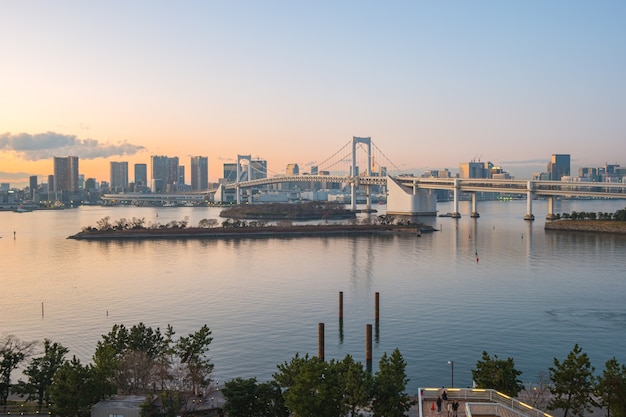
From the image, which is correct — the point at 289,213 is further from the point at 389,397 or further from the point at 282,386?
the point at 389,397

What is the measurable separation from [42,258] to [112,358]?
13.4 metres

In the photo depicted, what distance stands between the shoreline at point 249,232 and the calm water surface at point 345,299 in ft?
11.8

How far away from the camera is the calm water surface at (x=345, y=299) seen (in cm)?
843

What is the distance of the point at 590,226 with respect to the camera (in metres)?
25.5

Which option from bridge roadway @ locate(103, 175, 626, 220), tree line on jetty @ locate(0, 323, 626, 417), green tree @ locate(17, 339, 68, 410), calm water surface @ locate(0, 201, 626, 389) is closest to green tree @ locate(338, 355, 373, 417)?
tree line on jetty @ locate(0, 323, 626, 417)

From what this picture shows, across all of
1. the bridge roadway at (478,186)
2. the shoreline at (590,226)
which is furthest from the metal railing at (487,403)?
the bridge roadway at (478,186)

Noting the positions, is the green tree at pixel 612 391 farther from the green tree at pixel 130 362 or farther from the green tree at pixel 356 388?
the green tree at pixel 130 362

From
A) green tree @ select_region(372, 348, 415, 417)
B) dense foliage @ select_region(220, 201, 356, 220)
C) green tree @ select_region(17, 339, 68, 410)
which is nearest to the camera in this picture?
green tree @ select_region(372, 348, 415, 417)

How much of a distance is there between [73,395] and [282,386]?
1.85 m

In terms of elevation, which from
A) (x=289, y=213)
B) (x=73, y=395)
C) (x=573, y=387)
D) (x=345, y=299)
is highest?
(x=289, y=213)

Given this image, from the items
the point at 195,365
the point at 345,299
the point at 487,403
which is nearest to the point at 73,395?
the point at 195,365

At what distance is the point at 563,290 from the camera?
1252 centimetres

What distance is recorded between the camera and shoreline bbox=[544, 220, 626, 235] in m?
24.6

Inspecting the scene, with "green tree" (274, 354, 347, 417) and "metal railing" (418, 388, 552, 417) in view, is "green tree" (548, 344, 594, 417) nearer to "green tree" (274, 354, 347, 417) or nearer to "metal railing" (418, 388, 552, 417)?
"metal railing" (418, 388, 552, 417)
